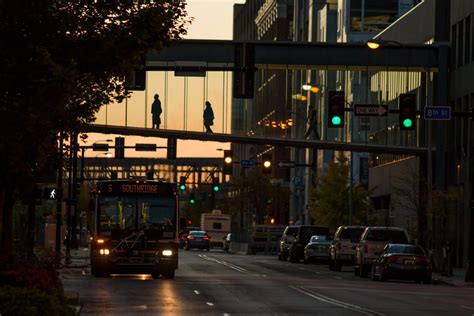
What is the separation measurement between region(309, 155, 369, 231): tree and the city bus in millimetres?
50745

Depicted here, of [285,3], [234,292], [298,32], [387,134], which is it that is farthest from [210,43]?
[285,3]

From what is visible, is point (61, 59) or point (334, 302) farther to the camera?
point (334, 302)

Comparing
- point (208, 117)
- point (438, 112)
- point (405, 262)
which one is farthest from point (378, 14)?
point (405, 262)

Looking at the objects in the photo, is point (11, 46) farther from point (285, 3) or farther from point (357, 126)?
point (285, 3)

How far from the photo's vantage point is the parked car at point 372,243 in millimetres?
53062

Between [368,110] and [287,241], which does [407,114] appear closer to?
[368,110]

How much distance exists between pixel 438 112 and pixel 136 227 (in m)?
11.8

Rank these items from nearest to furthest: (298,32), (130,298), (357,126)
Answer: (130,298) < (357,126) < (298,32)

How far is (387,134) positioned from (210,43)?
2572cm

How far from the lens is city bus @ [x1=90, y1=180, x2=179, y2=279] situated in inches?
1752

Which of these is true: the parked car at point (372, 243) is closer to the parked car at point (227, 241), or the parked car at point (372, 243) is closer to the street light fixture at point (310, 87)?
the street light fixture at point (310, 87)

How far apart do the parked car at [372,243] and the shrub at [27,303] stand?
32.7m

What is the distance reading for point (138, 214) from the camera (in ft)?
146

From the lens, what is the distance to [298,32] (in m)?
145
